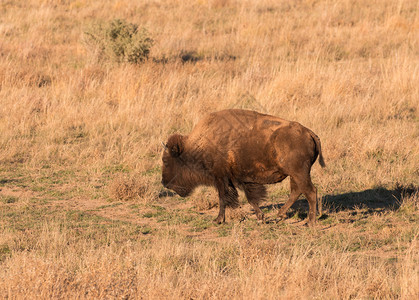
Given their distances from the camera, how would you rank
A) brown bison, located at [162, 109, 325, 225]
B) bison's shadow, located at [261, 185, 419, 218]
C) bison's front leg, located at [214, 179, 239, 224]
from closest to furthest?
brown bison, located at [162, 109, 325, 225] → bison's front leg, located at [214, 179, 239, 224] → bison's shadow, located at [261, 185, 419, 218]

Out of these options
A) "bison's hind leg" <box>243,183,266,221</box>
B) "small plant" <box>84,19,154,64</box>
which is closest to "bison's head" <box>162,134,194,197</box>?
"bison's hind leg" <box>243,183,266,221</box>

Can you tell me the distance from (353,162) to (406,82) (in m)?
4.70

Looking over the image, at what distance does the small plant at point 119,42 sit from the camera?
16.2m

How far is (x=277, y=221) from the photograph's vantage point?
835 cm

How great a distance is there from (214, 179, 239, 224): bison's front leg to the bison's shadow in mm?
850

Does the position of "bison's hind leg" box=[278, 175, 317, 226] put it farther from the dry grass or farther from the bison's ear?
the bison's ear

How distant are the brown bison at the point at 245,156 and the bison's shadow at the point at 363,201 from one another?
64cm

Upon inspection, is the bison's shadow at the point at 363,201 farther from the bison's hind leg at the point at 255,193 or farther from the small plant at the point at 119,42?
the small plant at the point at 119,42

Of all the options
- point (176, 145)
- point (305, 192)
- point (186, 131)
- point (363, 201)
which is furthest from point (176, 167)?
point (186, 131)

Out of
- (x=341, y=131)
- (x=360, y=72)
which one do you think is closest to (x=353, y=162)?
(x=341, y=131)

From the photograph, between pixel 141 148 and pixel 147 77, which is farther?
pixel 147 77

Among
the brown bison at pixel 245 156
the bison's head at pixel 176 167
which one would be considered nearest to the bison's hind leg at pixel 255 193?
the brown bison at pixel 245 156

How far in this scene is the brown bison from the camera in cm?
771

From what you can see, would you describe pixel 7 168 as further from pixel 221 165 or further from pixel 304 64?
pixel 304 64
